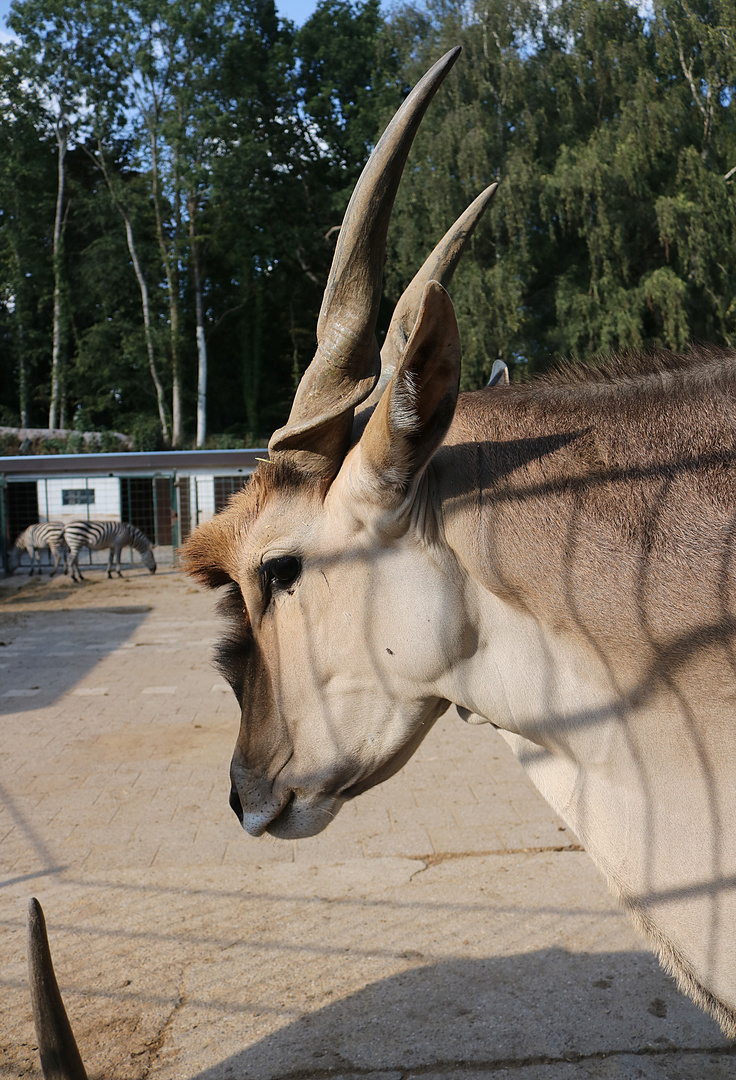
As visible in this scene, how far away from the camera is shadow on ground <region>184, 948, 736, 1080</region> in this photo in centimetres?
316

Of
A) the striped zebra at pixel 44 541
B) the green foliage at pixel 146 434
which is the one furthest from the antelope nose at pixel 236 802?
the green foliage at pixel 146 434

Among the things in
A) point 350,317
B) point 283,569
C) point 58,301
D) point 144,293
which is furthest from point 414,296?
point 58,301

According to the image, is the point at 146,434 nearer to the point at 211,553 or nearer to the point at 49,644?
the point at 49,644

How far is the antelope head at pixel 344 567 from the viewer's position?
1.89 m

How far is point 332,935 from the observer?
13.5ft

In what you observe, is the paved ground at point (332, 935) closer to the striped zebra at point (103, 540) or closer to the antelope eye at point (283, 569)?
the antelope eye at point (283, 569)

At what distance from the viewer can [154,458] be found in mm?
26859

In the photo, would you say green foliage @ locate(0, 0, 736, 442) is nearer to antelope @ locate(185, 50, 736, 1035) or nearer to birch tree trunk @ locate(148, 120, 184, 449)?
birch tree trunk @ locate(148, 120, 184, 449)

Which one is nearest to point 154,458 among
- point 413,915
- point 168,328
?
point 168,328

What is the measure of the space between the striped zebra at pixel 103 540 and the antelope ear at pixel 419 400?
865 inches

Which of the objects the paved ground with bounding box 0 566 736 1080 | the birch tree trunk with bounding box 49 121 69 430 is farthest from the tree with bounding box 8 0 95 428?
the paved ground with bounding box 0 566 736 1080

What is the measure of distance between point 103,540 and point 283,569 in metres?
22.4

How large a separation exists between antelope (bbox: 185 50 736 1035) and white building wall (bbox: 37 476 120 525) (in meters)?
25.9

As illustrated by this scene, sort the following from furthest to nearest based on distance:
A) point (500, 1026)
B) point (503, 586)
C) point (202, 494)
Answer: point (202, 494)
point (500, 1026)
point (503, 586)
